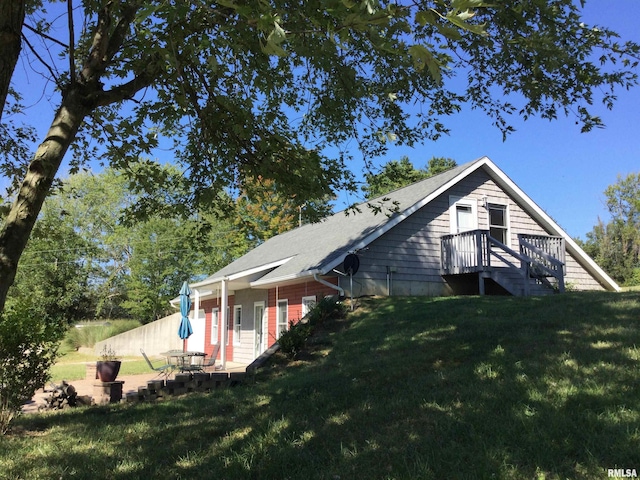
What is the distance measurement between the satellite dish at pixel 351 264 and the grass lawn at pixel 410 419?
413 centimetres

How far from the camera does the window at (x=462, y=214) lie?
1588 cm

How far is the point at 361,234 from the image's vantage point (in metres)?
14.7

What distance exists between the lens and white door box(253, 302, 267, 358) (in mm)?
18031

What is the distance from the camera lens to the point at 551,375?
548 centimetres

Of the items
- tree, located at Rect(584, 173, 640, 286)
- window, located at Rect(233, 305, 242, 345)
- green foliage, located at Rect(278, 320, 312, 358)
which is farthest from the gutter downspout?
tree, located at Rect(584, 173, 640, 286)

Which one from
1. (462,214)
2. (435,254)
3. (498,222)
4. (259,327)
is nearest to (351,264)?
(435,254)

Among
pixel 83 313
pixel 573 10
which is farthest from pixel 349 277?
pixel 83 313

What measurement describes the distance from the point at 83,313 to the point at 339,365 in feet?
111

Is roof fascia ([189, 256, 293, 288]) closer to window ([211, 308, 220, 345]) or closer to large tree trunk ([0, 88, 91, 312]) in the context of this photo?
window ([211, 308, 220, 345])

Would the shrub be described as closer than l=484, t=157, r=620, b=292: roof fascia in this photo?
Yes

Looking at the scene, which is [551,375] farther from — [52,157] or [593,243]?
[593,243]
